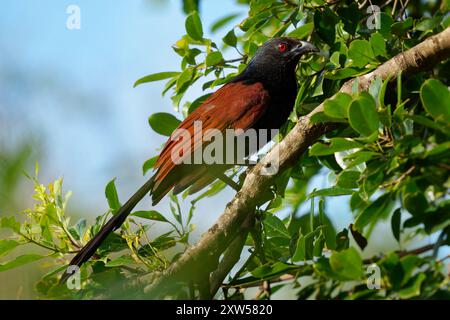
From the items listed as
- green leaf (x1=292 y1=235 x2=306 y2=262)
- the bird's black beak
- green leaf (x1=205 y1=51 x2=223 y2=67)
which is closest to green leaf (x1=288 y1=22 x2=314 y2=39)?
the bird's black beak

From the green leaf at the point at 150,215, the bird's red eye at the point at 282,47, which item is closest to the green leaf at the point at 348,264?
the green leaf at the point at 150,215

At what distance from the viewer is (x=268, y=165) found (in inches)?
84.8

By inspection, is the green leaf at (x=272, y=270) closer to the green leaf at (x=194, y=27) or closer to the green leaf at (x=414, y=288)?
the green leaf at (x=414, y=288)

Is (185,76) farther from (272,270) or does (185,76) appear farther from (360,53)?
(272,270)

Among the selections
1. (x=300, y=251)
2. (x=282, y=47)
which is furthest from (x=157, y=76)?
(x=300, y=251)

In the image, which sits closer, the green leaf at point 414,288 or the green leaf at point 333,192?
the green leaf at point 414,288

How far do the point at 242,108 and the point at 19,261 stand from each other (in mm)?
1413

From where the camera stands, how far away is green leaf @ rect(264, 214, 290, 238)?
7.79 ft

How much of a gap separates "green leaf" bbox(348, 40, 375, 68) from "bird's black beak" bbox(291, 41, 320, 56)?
2.16ft

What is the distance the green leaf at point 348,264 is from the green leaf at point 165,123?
156cm

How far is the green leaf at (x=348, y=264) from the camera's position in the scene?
64.0 inches

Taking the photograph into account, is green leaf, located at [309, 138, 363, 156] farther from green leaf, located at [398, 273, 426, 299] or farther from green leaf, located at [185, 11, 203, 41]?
green leaf, located at [185, 11, 203, 41]
